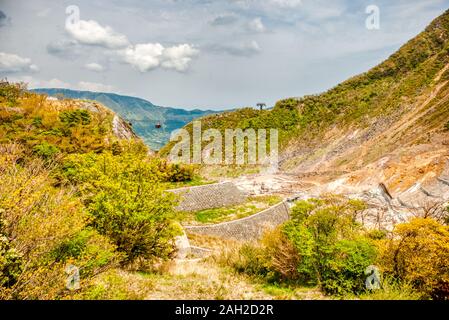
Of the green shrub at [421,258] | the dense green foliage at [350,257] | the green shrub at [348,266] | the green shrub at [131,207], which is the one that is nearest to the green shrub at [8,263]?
the green shrub at [131,207]

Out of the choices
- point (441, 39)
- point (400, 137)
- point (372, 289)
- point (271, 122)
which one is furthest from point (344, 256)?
point (441, 39)

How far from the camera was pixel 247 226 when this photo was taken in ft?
82.7

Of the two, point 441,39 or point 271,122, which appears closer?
point 441,39

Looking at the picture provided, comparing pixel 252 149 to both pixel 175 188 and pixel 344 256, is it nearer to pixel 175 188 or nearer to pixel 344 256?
pixel 175 188

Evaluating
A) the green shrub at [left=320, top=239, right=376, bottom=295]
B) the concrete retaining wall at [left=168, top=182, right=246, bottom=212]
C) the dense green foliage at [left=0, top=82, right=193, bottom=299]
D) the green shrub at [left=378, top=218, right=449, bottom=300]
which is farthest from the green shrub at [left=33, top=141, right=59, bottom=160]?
the green shrub at [left=378, top=218, right=449, bottom=300]

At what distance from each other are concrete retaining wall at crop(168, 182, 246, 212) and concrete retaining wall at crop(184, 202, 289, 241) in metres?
3.34

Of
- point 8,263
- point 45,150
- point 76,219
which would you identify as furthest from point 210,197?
point 8,263

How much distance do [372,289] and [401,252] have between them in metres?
1.42

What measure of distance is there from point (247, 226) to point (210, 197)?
430cm

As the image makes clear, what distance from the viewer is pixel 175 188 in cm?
2711

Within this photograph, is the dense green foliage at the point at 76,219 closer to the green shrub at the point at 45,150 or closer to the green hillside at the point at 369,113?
the green shrub at the point at 45,150

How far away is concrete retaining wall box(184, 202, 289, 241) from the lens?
77.5ft

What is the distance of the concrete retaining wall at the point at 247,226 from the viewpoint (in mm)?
23609

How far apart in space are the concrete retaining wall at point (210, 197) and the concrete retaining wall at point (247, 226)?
3.34 meters
